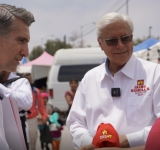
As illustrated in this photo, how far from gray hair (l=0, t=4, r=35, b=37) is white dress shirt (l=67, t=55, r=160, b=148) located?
84cm

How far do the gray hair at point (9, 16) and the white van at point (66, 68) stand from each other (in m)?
8.90

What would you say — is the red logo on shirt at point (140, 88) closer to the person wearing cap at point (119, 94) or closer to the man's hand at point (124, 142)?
the person wearing cap at point (119, 94)

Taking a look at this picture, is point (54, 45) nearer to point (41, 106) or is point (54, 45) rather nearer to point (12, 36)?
point (41, 106)

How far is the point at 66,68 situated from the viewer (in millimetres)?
10914

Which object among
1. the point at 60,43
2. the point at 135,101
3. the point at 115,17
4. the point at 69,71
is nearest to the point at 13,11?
the point at 115,17

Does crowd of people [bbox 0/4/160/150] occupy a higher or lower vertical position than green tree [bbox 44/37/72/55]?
lower

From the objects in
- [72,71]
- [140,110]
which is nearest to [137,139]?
[140,110]

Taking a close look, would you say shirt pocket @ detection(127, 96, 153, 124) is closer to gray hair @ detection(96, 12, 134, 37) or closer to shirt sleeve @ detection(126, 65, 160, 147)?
shirt sleeve @ detection(126, 65, 160, 147)

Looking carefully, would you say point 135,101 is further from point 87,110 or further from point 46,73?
point 46,73

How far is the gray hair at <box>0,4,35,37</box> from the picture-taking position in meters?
1.50

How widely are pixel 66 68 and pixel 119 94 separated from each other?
8.81 metres

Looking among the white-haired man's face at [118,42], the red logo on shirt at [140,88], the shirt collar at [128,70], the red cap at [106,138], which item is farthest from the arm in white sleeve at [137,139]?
the white-haired man's face at [118,42]

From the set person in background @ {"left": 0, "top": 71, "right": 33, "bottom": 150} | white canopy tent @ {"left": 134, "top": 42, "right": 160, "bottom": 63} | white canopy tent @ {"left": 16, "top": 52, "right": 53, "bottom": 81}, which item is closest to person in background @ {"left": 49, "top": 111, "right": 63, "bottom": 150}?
person in background @ {"left": 0, "top": 71, "right": 33, "bottom": 150}

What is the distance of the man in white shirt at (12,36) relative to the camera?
4.91 feet
